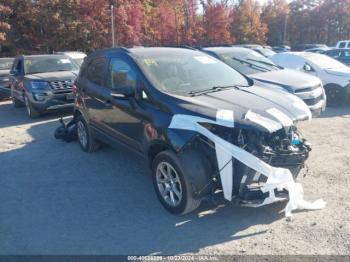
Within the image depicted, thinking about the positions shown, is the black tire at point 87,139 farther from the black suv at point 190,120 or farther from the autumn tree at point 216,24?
the autumn tree at point 216,24

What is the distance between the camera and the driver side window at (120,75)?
4647 mm

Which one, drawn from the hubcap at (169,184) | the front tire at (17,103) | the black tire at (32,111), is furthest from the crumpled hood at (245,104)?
the front tire at (17,103)

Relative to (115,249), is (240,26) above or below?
above

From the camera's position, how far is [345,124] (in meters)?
7.83

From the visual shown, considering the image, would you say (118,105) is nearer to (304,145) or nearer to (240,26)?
(304,145)

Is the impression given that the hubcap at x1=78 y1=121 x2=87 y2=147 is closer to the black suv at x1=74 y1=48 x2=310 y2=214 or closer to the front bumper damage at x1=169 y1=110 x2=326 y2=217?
the black suv at x1=74 y1=48 x2=310 y2=214

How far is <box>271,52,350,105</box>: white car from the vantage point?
973cm

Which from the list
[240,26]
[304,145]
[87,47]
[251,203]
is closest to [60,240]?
[251,203]

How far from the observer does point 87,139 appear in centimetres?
630

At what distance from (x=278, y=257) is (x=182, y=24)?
124ft

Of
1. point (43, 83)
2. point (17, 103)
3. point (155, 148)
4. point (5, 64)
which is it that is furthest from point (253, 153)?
point (5, 64)

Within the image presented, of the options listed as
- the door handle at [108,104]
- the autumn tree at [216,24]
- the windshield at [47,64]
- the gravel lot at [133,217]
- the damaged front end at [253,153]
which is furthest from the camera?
the autumn tree at [216,24]

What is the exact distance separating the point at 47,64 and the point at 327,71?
8.07 meters

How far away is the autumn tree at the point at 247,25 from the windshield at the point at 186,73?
125 ft
